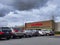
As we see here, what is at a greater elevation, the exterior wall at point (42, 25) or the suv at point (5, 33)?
the exterior wall at point (42, 25)

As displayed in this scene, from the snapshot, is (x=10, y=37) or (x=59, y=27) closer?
(x=10, y=37)

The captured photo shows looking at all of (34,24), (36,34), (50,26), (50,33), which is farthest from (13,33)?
(34,24)

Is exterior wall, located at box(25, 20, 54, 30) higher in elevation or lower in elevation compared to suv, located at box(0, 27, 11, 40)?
higher

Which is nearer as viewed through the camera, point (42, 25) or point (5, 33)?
point (5, 33)

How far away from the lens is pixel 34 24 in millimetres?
81625

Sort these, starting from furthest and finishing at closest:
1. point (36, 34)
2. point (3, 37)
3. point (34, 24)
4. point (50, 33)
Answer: point (34, 24)
point (50, 33)
point (36, 34)
point (3, 37)

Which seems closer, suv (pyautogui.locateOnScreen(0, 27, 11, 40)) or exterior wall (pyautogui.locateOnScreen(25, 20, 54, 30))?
suv (pyautogui.locateOnScreen(0, 27, 11, 40))

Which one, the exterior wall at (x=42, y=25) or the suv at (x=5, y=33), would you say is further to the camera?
the exterior wall at (x=42, y=25)

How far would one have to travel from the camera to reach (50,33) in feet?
156

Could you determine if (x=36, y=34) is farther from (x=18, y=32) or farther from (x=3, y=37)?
(x=3, y=37)

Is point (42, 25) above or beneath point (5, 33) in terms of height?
above

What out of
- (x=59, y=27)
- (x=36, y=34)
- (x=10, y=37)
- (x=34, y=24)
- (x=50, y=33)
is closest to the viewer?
→ (x=10, y=37)

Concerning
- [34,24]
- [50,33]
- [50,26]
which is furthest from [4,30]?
[34,24]

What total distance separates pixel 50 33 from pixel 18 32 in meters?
19.8
